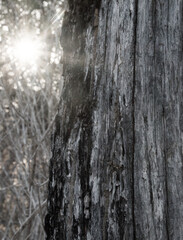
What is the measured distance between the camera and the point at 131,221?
1.06 m

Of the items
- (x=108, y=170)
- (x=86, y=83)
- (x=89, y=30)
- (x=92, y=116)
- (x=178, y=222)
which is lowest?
(x=178, y=222)

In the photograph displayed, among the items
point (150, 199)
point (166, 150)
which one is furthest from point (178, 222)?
point (166, 150)

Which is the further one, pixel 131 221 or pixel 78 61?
pixel 78 61

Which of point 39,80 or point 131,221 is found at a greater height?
point 39,80

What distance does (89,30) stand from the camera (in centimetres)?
121

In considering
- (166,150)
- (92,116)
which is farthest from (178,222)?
(92,116)

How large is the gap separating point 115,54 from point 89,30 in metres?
0.15

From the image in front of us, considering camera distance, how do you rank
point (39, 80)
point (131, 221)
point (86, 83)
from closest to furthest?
point (131, 221) < point (86, 83) < point (39, 80)

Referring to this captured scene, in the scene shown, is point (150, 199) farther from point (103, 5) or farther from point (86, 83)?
point (103, 5)

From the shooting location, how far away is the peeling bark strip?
→ 107 centimetres

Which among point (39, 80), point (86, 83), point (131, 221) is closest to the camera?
point (131, 221)

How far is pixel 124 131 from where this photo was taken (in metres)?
1.10

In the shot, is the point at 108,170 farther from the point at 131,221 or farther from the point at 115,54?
the point at 115,54

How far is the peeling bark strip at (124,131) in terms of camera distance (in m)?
1.07
